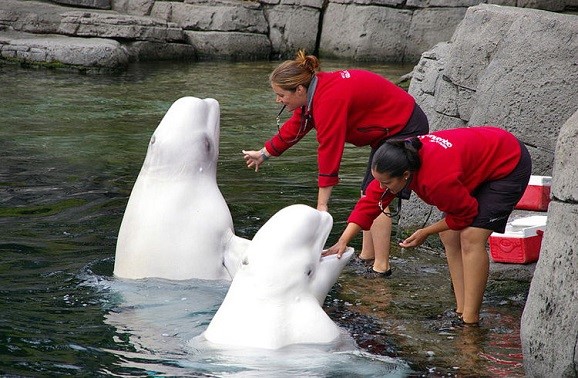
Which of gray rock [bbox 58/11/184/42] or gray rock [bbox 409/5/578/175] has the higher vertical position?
gray rock [bbox 409/5/578/175]

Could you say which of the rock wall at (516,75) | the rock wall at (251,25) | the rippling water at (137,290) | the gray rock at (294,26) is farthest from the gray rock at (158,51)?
the rock wall at (516,75)

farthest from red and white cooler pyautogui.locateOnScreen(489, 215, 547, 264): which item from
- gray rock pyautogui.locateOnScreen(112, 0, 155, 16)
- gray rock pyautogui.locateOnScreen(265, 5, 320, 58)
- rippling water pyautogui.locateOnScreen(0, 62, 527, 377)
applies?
gray rock pyautogui.locateOnScreen(112, 0, 155, 16)

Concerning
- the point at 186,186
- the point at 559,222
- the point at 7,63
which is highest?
the point at 559,222

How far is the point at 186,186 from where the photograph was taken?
666cm

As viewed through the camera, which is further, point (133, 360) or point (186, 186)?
point (186, 186)

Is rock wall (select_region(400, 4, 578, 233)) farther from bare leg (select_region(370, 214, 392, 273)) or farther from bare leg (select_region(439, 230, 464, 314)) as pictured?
bare leg (select_region(439, 230, 464, 314))

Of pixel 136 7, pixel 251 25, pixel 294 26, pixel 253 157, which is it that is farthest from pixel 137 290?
pixel 136 7

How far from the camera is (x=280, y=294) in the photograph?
5.24m

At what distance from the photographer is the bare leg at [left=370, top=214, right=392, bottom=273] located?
275 inches

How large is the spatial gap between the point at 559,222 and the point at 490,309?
181cm

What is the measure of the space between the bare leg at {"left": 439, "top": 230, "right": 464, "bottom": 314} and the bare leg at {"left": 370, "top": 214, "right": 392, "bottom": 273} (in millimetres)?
909

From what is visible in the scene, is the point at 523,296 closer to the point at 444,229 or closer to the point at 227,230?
the point at 444,229

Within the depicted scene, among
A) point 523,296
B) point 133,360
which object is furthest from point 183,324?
point 523,296

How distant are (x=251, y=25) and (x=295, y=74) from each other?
13.9 meters
